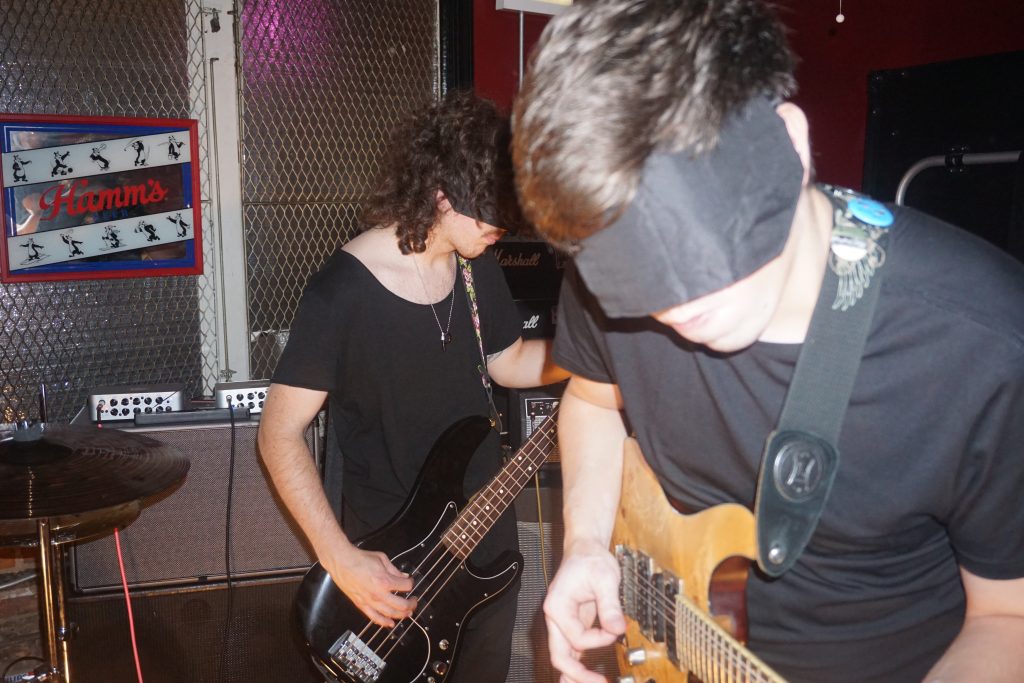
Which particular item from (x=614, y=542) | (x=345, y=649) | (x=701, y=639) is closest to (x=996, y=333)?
(x=701, y=639)

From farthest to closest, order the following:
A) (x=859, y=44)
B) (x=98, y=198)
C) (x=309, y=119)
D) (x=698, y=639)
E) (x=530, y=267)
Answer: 1. (x=859, y=44)
2. (x=309, y=119)
3. (x=98, y=198)
4. (x=530, y=267)
5. (x=698, y=639)

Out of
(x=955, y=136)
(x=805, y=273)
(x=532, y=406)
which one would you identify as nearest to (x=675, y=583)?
(x=805, y=273)

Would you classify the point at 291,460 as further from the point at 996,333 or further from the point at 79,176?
the point at 79,176

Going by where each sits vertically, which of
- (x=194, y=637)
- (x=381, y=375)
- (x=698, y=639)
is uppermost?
(x=381, y=375)

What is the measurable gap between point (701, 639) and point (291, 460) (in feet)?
4.17

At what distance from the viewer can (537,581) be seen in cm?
297

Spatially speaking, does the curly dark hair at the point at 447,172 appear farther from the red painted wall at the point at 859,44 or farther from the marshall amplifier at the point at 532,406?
the red painted wall at the point at 859,44

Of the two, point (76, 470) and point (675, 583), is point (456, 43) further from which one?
point (675, 583)

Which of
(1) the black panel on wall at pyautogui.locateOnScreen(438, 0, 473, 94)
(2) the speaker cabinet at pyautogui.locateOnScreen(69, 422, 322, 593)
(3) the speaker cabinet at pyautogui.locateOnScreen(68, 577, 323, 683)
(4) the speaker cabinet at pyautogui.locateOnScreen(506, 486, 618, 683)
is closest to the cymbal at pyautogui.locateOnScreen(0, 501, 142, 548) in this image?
(2) the speaker cabinet at pyautogui.locateOnScreen(69, 422, 322, 593)

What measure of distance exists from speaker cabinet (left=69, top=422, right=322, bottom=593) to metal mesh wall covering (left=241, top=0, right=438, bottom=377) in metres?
0.96

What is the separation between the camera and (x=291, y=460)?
2.08 meters

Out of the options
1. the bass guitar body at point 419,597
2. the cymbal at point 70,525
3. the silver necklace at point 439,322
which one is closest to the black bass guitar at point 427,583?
the bass guitar body at point 419,597

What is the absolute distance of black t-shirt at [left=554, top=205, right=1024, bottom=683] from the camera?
93cm

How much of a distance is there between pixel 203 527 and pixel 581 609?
2.29 metres
